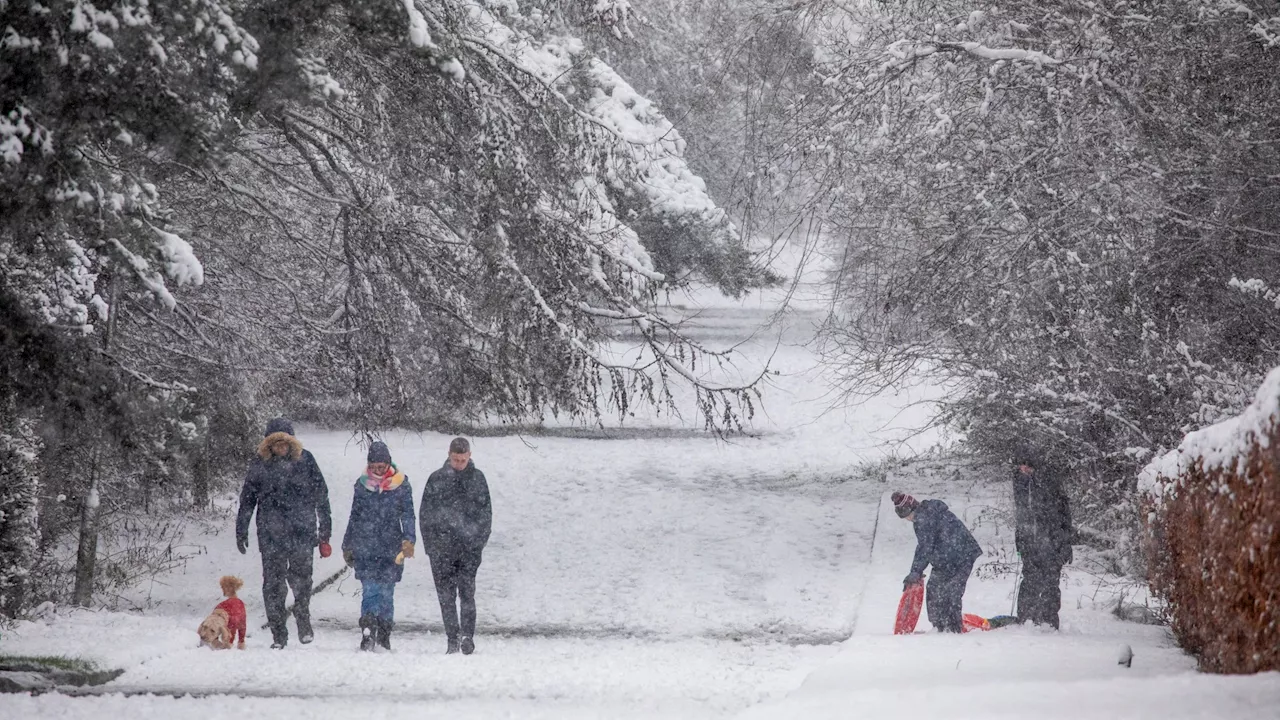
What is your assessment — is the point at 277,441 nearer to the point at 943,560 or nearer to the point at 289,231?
the point at 289,231

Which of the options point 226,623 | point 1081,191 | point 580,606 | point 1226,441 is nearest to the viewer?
point 1226,441

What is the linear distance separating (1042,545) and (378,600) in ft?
16.9

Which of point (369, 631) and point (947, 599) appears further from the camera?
point (947, 599)

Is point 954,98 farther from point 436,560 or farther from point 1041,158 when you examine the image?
point 436,560

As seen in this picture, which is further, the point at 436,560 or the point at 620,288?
the point at 620,288

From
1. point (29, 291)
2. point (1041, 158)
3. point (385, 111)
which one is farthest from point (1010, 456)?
point (29, 291)

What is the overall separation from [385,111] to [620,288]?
2.50 meters

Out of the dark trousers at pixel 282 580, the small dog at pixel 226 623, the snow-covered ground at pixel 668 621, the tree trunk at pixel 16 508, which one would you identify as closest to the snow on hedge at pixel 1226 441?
the snow-covered ground at pixel 668 621

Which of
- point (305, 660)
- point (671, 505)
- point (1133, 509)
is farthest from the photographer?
point (671, 505)

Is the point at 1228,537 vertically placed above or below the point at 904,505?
above

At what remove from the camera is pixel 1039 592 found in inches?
366

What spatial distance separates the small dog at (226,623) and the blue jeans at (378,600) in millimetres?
890

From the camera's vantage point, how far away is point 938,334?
38.8 ft

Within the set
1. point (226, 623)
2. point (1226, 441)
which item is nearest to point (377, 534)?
point (226, 623)
